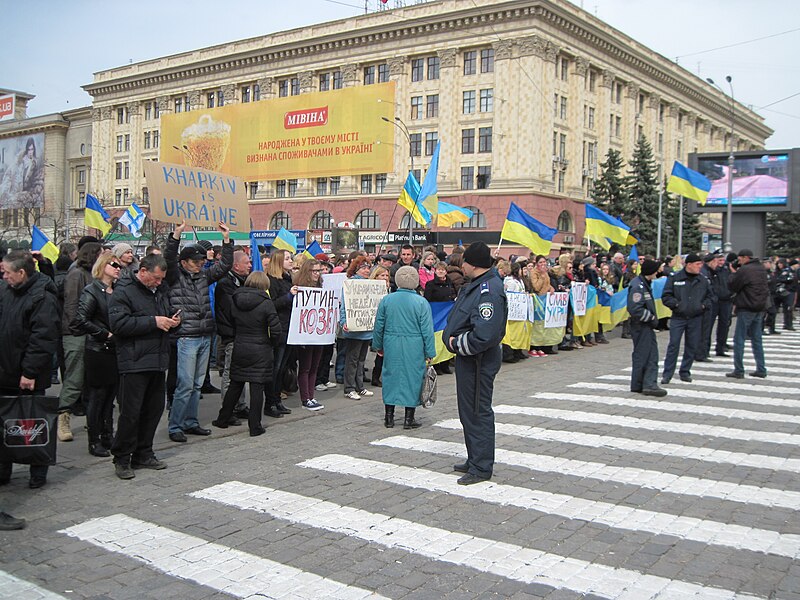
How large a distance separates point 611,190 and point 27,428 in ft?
184

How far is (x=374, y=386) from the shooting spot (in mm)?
12234

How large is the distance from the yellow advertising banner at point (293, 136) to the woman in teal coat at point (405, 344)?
1518 inches

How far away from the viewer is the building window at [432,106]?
193ft

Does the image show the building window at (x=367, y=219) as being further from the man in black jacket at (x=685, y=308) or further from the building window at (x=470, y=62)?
the man in black jacket at (x=685, y=308)

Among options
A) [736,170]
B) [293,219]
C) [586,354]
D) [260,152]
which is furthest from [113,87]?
[586,354]

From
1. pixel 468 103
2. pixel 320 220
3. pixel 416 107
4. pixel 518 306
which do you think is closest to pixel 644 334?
pixel 518 306

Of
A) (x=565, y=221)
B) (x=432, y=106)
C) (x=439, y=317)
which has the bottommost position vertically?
(x=439, y=317)

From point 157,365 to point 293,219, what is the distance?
60.5 metres

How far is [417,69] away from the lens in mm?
60094

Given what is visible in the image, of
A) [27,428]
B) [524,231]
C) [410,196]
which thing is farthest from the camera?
[410,196]

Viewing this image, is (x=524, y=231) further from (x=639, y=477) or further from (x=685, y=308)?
(x=639, y=477)

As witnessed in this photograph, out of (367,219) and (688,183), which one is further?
(367,219)

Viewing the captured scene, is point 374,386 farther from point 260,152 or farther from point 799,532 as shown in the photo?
point 260,152

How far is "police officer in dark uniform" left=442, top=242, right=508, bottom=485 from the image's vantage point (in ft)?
22.0
